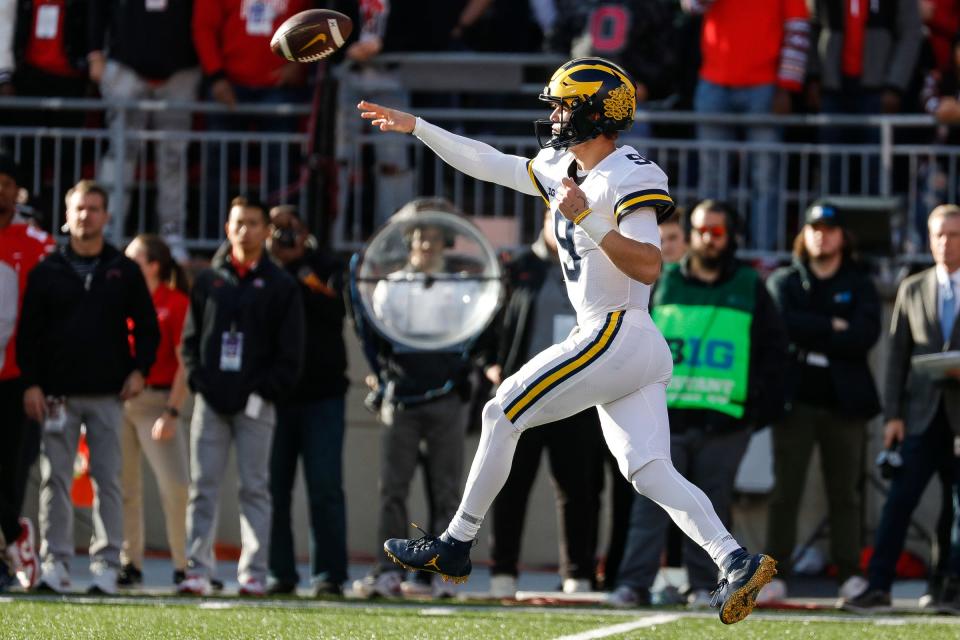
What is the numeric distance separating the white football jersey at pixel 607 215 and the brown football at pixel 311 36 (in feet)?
Result: 3.43

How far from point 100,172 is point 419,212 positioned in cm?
307

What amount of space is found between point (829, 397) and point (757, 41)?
9.12ft

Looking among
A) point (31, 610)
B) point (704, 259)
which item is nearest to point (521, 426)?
point (31, 610)

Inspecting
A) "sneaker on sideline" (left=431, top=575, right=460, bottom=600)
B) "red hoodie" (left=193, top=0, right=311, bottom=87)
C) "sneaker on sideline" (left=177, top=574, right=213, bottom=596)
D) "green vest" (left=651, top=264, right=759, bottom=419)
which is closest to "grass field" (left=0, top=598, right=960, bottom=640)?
"sneaker on sideline" (left=177, top=574, right=213, bottom=596)

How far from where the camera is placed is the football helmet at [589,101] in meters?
6.32

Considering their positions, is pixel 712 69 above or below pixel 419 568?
above

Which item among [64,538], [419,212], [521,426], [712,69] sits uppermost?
[712,69]

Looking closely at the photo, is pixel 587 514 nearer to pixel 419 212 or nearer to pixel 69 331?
pixel 419 212

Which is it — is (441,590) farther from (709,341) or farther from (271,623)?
(271,623)

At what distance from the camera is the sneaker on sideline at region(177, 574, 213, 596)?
343 inches

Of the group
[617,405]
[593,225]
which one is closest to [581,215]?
[593,225]

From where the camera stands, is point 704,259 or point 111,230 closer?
point 704,259

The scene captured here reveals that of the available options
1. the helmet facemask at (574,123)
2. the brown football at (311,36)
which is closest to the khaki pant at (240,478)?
the brown football at (311,36)

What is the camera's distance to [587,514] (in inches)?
366
